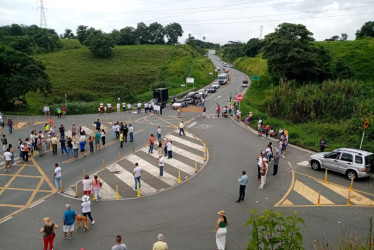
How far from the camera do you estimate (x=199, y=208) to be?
46.9ft

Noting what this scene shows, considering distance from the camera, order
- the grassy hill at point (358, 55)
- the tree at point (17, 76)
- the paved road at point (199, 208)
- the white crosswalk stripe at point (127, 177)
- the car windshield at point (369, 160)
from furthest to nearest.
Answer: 1. the grassy hill at point (358, 55)
2. the tree at point (17, 76)
3. the car windshield at point (369, 160)
4. the white crosswalk stripe at point (127, 177)
5. the paved road at point (199, 208)

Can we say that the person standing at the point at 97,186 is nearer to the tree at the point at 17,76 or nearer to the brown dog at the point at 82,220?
the brown dog at the point at 82,220

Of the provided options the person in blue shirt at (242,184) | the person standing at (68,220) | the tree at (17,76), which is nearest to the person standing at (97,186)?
the person standing at (68,220)

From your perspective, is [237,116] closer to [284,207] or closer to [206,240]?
[284,207]

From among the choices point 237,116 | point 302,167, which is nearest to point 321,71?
point 237,116

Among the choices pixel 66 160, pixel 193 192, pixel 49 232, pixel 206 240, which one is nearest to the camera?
pixel 49 232

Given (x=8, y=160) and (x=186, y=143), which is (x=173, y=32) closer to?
(x=186, y=143)

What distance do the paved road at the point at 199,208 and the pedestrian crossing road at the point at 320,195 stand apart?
2.0 inches

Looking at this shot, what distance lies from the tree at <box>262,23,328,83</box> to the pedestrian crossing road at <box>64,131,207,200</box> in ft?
121

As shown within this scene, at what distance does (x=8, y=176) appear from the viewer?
61.6ft

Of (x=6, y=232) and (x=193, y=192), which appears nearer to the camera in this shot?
(x=6, y=232)

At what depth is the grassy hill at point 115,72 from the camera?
63344mm

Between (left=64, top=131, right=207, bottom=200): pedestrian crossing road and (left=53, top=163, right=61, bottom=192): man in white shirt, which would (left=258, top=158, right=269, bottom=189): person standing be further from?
(left=53, top=163, right=61, bottom=192): man in white shirt

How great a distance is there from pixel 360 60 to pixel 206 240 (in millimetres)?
68385
